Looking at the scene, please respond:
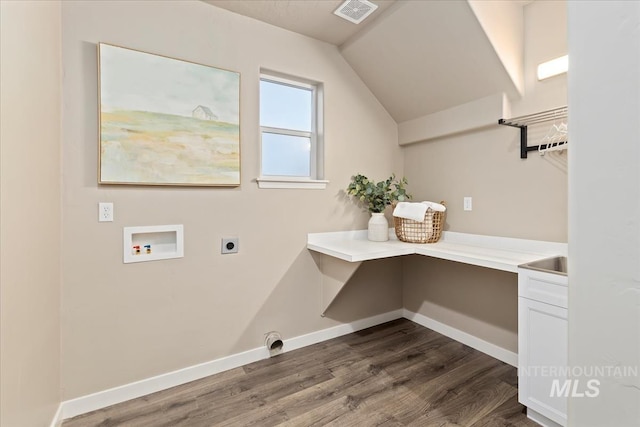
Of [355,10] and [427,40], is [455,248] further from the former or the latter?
[355,10]

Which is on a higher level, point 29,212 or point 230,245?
point 29,212

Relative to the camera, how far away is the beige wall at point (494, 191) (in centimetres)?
193

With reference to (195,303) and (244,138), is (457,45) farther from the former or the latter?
(195,303)

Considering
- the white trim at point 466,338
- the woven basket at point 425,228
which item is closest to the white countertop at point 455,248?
the woven basket at point 425,228

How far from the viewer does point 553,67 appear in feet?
6.14

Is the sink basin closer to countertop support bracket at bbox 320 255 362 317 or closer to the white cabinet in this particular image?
the white cabinet

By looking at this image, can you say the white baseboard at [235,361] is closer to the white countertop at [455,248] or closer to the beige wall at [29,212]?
the beige wall at [29,212]

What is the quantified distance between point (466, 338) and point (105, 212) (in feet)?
8.96

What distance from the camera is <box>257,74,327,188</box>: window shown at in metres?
2.36

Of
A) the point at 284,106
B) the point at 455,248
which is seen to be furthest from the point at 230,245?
the point at 455,248

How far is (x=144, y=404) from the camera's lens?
5.79 feet

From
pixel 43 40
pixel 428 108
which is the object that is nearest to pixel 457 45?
pixel 428 108

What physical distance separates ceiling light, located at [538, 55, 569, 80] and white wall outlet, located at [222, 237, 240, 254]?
2.30 m

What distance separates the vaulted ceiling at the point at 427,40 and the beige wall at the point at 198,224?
0.16 meters
